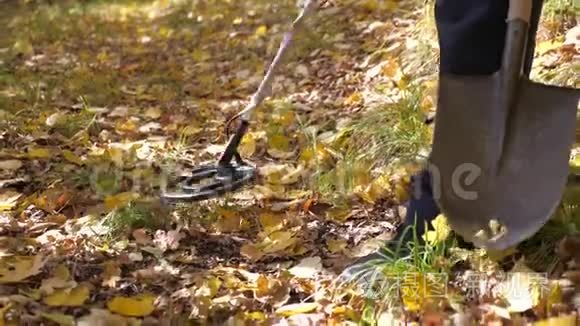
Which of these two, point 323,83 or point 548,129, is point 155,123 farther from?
point 548,129

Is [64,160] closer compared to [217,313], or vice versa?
[217,313]

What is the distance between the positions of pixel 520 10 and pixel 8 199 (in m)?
1.66

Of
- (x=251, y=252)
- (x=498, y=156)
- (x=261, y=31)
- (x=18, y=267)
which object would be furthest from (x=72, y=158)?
(x=261, y=31)

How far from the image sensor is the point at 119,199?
2.50 m

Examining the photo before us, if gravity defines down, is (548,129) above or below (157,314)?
above

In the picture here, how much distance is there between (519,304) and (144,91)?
2.73 m

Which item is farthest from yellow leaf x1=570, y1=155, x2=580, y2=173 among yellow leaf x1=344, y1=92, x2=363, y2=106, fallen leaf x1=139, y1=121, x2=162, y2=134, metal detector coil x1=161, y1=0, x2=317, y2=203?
fallen leaf x1=139, y1=121, x2=162, y2=134

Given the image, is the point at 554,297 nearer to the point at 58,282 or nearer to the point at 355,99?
the point at 58,282

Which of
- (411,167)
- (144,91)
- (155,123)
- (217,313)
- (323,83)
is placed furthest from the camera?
(144,91)

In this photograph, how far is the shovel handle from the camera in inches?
69.6

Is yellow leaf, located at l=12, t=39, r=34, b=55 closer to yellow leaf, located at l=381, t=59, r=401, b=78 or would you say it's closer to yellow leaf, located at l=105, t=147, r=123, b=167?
yellow leaf, located at l=105, t=147, r=123, b=167

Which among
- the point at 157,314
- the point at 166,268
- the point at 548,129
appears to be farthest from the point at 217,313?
the point at 548,129

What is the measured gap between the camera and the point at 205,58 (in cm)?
464

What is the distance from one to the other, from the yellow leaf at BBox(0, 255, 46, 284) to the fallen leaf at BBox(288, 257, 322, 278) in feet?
2.02
